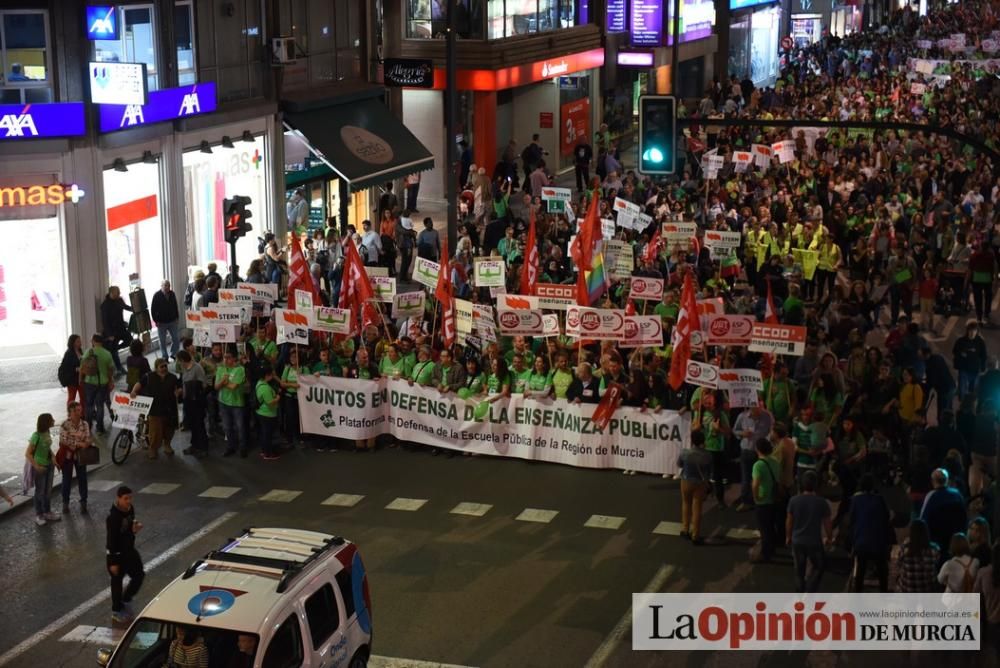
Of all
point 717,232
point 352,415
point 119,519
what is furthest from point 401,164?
point 119,519

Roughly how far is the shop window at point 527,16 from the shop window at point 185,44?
13694 millimetres

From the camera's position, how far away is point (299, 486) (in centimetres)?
1888

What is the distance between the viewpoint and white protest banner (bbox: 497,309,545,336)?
20.7m

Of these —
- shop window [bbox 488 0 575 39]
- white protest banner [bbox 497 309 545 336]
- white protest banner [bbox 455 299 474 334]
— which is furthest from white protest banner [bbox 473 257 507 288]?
shop window [bbox 488 0 575 39]

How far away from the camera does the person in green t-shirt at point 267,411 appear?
19812mm

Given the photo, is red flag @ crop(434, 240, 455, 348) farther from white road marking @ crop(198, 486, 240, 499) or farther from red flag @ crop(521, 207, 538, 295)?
white road marking @ crop(198, 486, 240, 499)

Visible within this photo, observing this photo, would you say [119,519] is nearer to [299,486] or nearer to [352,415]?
[299,486]

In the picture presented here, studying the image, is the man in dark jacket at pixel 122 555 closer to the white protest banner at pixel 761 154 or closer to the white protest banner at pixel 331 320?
the white protest banner at pixel 331 320

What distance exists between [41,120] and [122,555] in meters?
12.0

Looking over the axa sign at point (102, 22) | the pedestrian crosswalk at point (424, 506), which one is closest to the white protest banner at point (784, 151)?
the axa sign at point (102, 22)

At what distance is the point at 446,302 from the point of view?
21531mm

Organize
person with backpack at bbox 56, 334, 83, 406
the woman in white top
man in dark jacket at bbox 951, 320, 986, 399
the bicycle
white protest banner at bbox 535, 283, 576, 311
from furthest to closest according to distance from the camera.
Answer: white protest banner at bbox 535, 283, 576, 311 < person with backpack at bbox 56, 334, 83, 406 < man in dark jacket at bbox 951, 320, 986, 399 < the bicycle < the woman in white top

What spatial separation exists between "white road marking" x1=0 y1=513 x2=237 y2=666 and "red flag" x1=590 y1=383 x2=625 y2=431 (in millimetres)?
4741

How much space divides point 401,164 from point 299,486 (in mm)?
16146
